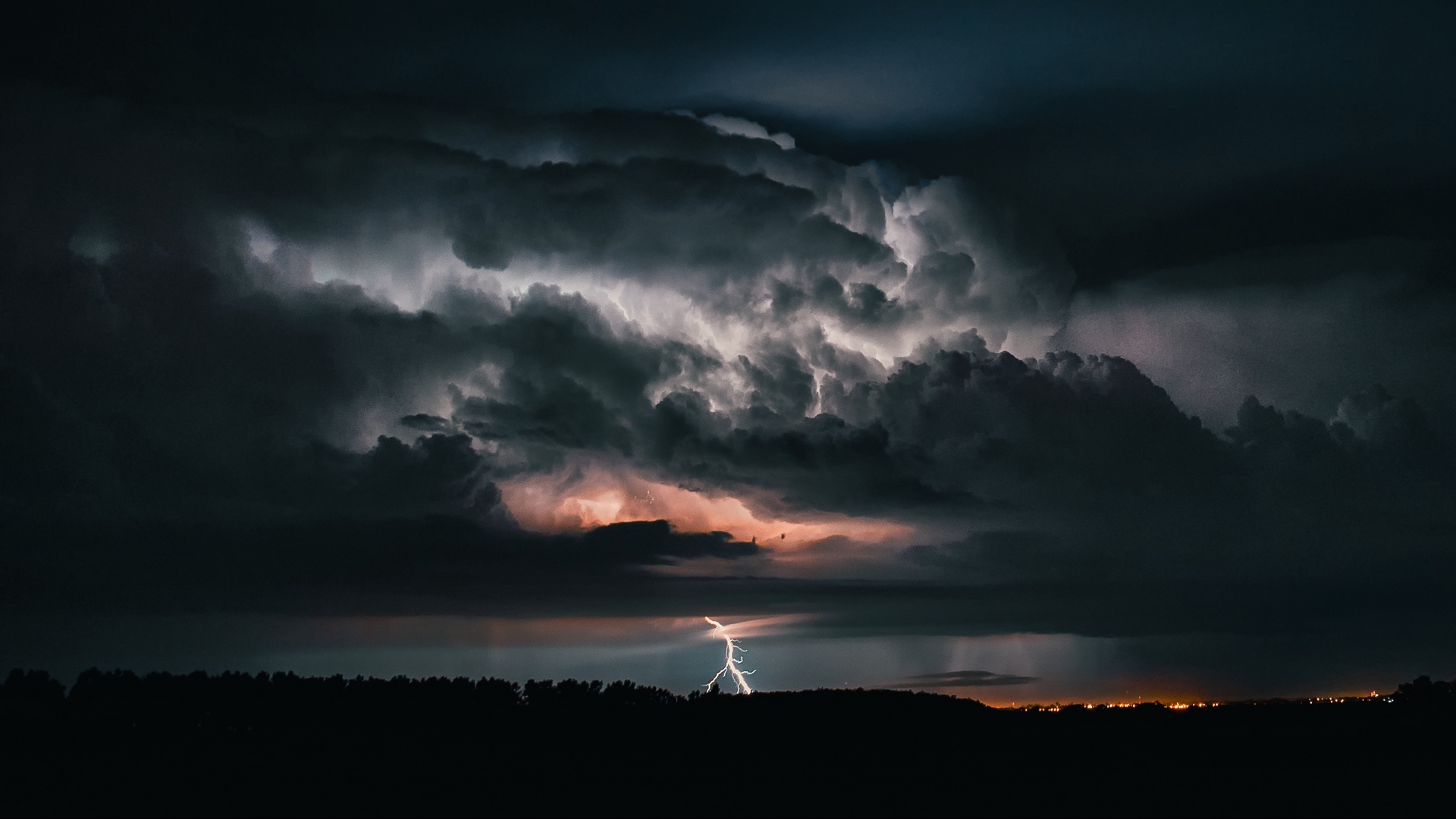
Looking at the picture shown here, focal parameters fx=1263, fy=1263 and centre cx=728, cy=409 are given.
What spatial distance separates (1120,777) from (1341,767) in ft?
64.6

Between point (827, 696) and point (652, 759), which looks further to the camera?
point (827, 696)

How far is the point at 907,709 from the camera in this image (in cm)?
14088

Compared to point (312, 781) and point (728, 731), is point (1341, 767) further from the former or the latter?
point (312, 781)

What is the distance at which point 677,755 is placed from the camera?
378 ft

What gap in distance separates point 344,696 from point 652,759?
76.8 metres

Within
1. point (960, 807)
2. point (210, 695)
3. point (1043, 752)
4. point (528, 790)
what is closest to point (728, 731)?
point (1043, 752)

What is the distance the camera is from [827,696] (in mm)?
152500

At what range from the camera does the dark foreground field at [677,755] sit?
3391 inches

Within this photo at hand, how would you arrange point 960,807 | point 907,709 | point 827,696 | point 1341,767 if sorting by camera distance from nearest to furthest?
point 960,807 → point 1341,767 → point 907,709 → point 827,696

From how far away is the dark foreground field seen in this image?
86125mm

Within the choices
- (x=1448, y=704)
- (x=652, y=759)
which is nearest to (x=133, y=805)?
(x=652, y=759)

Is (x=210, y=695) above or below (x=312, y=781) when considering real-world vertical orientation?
above

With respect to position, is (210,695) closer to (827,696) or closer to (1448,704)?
(827,696)

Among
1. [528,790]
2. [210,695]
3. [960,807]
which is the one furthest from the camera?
[210,695]
